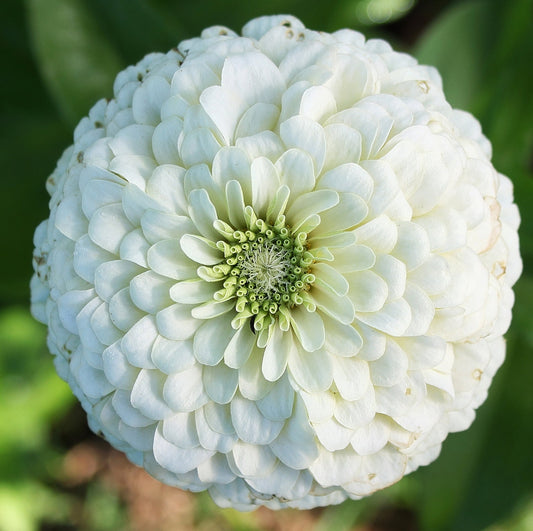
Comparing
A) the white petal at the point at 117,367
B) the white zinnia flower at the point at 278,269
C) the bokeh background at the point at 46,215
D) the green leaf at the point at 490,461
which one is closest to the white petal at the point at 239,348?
the white zinnia flower at the point at 278,269

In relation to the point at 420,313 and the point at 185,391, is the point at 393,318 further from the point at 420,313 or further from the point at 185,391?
the point at 185,391

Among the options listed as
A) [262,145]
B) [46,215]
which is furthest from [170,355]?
[46,215]

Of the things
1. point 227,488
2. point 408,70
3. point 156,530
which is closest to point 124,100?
point 408,70

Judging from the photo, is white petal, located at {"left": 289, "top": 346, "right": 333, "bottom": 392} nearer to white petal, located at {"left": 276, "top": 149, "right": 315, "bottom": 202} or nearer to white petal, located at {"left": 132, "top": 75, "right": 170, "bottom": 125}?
white petal, located at {"left": 276, "top": 149, "right": 315, "bottom": 202}

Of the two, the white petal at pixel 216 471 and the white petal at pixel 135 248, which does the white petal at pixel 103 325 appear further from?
the white petal at pixel 216 471

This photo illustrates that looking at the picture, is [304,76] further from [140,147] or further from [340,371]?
[340,371]

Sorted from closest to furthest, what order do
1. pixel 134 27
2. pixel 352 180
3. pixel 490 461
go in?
pixel 352 180, pixel 134 27, pixel 490 461
